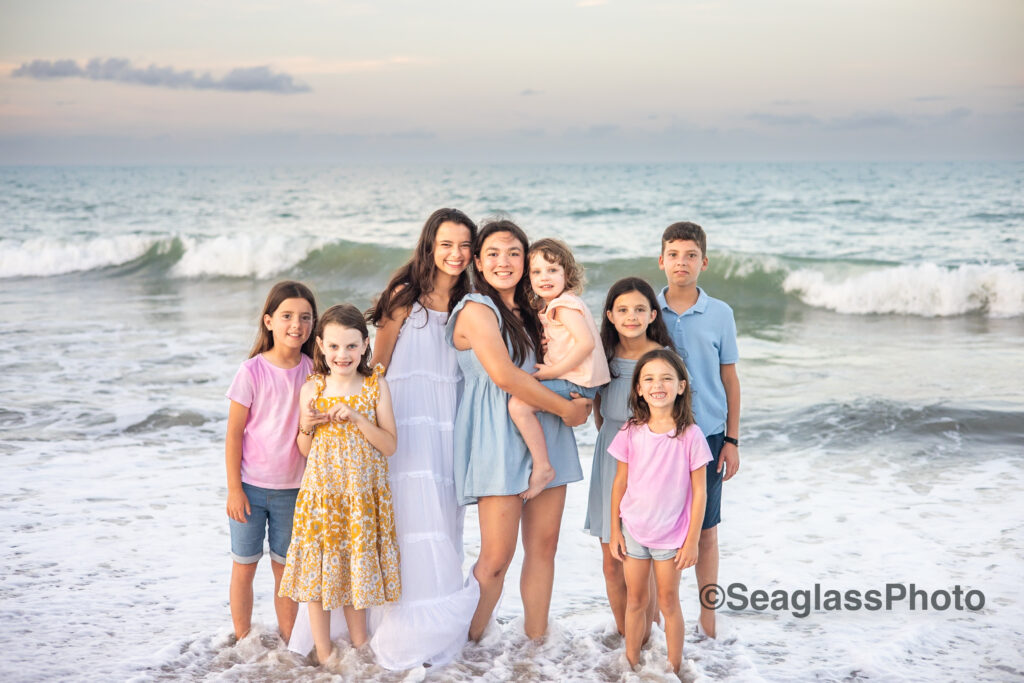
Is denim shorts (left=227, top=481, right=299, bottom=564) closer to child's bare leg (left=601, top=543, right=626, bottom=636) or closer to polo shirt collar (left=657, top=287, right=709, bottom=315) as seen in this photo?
child's bare leg (left=601, top=543, right=626, bottom=636)

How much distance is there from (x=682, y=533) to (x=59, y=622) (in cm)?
267

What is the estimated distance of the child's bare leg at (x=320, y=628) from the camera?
3.04 m

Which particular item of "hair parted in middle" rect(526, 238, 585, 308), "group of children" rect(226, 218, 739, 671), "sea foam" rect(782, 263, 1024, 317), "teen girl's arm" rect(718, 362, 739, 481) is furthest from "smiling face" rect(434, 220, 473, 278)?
"sea foam" rect(782, 263, 1024, 317)

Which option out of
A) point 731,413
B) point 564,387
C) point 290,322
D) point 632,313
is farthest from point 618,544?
point 290,322

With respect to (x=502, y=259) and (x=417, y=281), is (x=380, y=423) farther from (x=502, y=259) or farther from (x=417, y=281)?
(x=502, y=259)

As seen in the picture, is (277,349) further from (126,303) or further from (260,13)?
(260,13)

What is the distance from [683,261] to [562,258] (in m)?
0.53

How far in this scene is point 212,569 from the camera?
427 cm

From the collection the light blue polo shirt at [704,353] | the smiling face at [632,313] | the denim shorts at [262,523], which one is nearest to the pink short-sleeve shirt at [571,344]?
the smiling face at [632,313]

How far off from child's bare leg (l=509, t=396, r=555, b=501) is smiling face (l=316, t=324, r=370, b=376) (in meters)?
0.59

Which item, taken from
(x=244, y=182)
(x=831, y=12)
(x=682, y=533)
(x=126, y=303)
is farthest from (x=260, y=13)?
(x=682, y=533)

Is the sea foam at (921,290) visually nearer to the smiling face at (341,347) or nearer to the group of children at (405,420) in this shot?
the group of children at (405,420)

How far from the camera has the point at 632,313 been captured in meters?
3.07

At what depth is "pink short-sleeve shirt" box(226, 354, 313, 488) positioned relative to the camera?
312 centimetres
